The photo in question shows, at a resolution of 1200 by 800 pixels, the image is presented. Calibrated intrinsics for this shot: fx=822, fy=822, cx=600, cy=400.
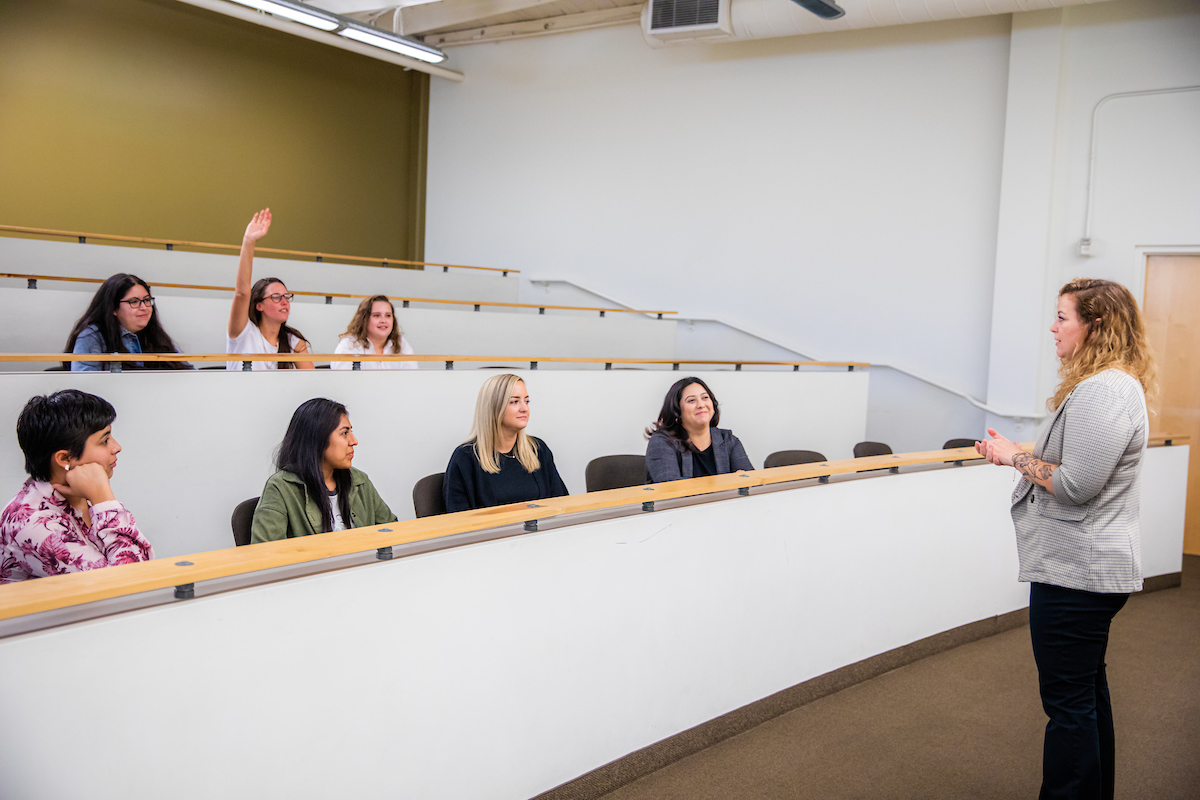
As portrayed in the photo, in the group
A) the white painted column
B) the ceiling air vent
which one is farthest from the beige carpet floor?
the ceiling air vent

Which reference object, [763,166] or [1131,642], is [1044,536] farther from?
[763,166]

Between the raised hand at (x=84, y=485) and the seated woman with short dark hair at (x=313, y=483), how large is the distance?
18.0 inches

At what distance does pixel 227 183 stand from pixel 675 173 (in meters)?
4.11

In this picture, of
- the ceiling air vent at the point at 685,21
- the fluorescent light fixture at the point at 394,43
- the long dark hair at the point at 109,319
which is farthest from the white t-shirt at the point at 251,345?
the ceiling air vent at the point at 685,21

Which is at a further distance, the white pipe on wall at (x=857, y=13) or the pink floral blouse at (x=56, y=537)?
the white pipe on wall at (x=857, y=13)

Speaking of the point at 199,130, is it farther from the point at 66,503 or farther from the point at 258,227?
the point at 66,503

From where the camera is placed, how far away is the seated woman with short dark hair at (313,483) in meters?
2.24

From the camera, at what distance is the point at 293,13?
20.2 feet

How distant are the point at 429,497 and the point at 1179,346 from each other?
504cm

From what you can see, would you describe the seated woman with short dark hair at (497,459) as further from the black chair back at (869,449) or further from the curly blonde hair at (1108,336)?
the black chair back at (869,449)

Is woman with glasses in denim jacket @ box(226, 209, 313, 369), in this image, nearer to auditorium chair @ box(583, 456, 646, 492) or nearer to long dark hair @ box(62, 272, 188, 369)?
long dark hair @ box(62, 272, 188, 369)

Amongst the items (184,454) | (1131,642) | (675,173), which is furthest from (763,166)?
(184,454)

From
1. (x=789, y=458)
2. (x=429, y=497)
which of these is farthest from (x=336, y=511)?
(x=789, y=458)

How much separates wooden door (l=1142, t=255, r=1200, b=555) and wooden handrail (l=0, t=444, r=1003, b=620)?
14.4ft
